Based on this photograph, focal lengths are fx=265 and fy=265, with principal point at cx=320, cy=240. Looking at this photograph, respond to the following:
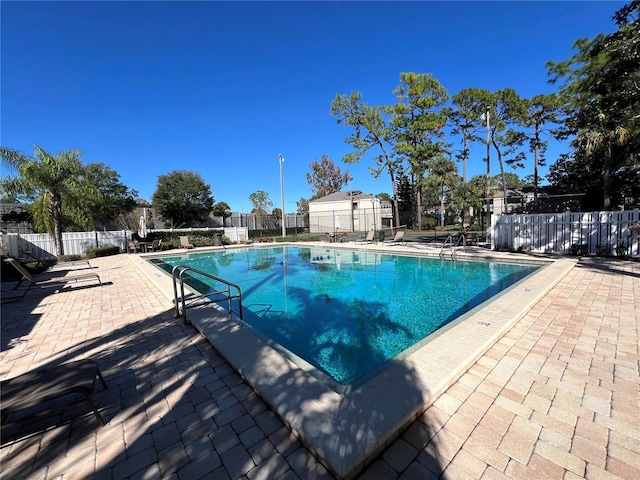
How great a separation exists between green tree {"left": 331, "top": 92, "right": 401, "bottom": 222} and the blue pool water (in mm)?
18180

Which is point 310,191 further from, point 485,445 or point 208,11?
point 485,445

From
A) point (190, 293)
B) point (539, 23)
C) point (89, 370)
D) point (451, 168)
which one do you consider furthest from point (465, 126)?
point (89, 370)

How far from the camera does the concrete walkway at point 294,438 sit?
5.26 ft

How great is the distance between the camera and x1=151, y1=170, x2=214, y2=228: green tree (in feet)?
89.4

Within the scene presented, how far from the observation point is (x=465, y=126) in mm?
27688

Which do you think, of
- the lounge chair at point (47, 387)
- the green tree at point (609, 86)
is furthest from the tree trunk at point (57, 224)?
the green tree at point (609, 86)

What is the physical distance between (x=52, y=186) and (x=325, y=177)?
3981 centimetres

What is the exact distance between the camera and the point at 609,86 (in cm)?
890

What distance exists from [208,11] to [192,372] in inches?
483

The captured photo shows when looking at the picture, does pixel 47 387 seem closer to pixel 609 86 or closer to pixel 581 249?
pixel 581 249

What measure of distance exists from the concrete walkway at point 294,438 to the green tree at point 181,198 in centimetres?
2650

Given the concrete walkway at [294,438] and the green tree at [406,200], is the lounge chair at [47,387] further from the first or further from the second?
the green tree at [406,200]

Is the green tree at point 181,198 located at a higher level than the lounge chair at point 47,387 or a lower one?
higher

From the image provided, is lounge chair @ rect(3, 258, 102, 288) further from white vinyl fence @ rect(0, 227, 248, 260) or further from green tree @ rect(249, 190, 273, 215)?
green tree @ rect(249, 190, 273, 215)
